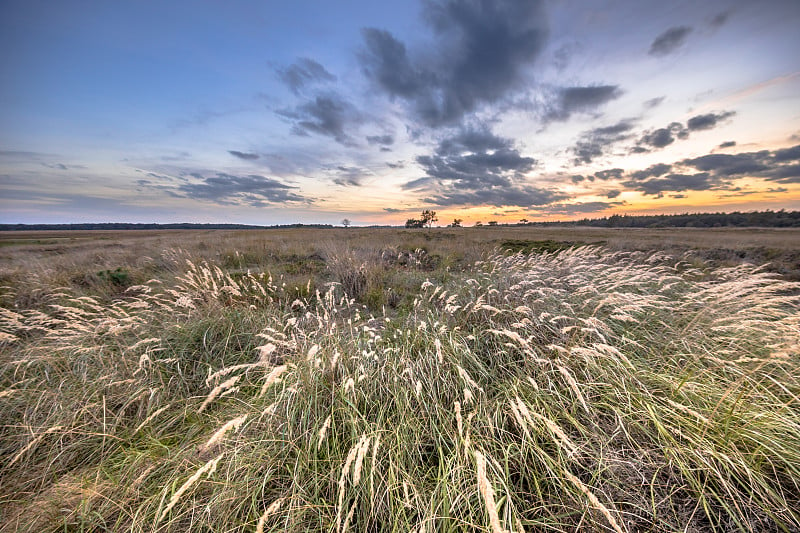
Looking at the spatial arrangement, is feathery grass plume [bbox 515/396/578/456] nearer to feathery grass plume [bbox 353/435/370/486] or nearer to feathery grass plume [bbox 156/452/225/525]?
feathery grass plume [bbox 353/435/370/486]

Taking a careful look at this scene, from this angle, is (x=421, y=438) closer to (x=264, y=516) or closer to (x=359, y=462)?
(x=359, y=462)

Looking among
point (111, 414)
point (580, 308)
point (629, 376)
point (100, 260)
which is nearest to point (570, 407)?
point (629, 376)

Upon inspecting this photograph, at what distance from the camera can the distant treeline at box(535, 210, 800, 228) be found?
3741 centimetres

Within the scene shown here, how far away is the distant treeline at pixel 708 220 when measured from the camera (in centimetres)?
3741

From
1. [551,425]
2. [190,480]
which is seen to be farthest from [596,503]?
[190,480]

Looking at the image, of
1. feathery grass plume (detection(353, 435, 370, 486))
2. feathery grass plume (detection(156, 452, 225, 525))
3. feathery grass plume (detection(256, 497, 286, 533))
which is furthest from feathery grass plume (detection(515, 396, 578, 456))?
feathery grass plume (detection(156, 452, 225, 525))

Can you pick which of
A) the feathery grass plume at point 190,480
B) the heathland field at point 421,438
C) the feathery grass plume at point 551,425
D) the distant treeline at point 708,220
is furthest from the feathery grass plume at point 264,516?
the distant treeline at point 708,220

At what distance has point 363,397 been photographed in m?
2.48

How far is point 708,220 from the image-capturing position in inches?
1956

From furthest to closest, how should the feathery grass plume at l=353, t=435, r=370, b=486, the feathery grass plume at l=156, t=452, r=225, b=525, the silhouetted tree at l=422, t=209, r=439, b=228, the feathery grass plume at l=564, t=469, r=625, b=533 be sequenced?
the silhouetted tree at l=422, t=209, r=439, b=228, the feathery grass plume at l=353, t=435, r=370, b=486, the feathery grass plume at l=156, t=452, r=225, b=525, the feathery grass plume at l=564, t=469, r=625, b=533

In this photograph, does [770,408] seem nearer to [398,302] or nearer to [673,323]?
[673,323]

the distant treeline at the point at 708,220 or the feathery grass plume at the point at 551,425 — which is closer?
the feathery grass plume at the point at 551,425

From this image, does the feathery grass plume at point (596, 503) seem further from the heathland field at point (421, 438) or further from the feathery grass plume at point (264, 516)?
the feathery grass plume at point (264, 516)

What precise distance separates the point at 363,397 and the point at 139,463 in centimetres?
183
